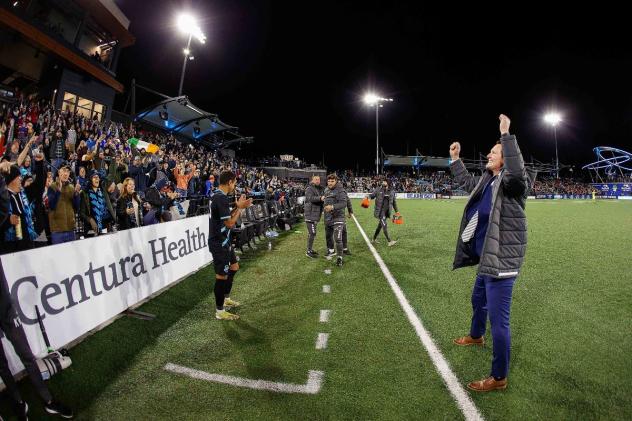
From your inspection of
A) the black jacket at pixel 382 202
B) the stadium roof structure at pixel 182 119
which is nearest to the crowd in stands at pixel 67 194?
the black jacket at pixel 382 202

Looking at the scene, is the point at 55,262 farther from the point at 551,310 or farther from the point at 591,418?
the point at 551,310

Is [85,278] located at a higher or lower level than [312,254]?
higher

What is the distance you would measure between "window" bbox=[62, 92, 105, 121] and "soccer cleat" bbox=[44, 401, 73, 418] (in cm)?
2293

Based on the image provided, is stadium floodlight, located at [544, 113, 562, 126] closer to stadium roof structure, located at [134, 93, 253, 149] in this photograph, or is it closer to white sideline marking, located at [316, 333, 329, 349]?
stadium roof structure, located at [134, 93, 253, 149]

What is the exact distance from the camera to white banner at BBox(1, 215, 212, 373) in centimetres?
394

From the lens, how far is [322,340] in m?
4.75

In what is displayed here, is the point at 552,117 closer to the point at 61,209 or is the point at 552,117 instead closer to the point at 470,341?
the point at 470,341

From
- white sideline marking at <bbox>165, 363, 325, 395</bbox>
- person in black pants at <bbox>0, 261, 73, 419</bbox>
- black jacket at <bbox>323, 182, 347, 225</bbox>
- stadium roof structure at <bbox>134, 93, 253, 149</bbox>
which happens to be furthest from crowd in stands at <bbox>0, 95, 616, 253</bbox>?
stadium roof structure at <bbox>134, 93, 253, 149</bbox>

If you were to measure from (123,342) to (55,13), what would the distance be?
78.8 feet

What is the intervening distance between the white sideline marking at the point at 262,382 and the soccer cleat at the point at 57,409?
1011 millimetres

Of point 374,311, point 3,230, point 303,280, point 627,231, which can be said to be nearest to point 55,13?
point 3,230

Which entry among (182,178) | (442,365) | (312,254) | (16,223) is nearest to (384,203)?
(312,254)

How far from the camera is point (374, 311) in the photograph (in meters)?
5.79

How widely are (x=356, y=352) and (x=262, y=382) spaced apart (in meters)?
1.21
